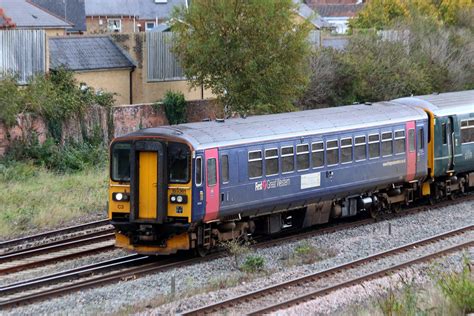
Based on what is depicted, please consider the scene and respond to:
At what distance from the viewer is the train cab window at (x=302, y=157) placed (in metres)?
21.5

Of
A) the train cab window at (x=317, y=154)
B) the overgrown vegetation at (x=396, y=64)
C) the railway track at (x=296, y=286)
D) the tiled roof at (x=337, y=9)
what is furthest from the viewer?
the tiled roof at (x=337, y=9)

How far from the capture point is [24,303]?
1572 centimetres

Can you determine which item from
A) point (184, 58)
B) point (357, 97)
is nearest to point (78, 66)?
point (184, 58)

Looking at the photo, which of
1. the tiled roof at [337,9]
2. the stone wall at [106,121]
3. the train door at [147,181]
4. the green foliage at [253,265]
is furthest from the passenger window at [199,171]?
the tiled roof at [337,9]

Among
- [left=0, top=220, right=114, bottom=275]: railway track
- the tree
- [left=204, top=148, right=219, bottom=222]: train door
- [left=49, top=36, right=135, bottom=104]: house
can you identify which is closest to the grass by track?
[left=0, top=220, right=114, bottom=275]: railway track

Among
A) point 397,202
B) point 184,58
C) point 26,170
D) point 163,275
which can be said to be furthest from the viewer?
point 184,58

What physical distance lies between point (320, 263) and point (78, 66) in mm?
22336

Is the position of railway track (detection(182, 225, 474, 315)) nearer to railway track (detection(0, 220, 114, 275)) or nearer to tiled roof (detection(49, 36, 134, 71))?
railway track (detection(0, 220, 114, 275))

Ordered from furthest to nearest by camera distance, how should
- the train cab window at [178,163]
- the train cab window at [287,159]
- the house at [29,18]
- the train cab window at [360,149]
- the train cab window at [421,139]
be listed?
the house at [29,18] → the train cab window at [421,139] → the train cab window at [360,149] → the train cab window at [287,159] → the train cab window at [178,163]

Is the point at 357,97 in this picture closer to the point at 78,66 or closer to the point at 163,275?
the point at 78,66

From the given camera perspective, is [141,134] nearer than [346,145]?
Yes

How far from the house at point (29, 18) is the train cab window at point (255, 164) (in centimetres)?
3395

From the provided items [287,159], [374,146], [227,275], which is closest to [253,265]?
[227,275]

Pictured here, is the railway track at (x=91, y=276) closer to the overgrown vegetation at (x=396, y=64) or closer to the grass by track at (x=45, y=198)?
the grass by track at (x=45, y=198)
